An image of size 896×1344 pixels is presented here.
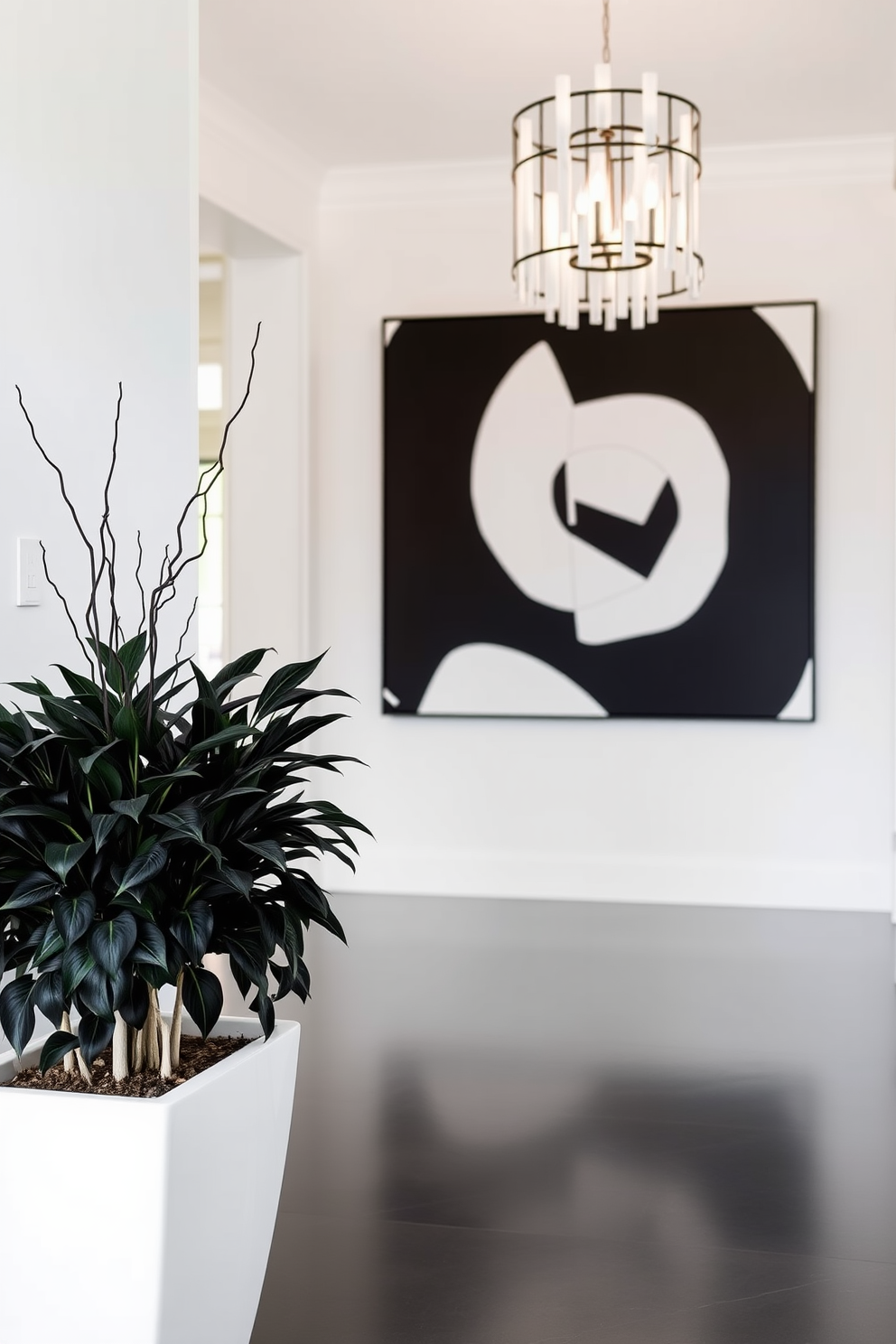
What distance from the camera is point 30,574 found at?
2387 millimetres

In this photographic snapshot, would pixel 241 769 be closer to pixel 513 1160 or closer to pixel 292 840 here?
pixel 292 840

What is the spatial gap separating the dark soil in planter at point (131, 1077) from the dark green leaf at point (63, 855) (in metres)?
0.29

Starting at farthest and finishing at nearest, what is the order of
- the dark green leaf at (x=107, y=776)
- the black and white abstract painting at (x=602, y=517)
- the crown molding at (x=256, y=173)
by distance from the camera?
the black and white abstract painting at (x=602, y=517)
the crown molding at (x=256, y=173)
the dark green leaf at (x=107, y=776)

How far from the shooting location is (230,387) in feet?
18.6

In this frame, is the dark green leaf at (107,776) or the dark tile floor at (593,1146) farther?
the dark tile floor at (593,1146)

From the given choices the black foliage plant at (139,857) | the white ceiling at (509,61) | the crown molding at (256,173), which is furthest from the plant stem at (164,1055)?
the crown molding at (256,173)

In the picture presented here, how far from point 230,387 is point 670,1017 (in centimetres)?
324

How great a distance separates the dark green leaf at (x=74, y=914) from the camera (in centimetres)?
155

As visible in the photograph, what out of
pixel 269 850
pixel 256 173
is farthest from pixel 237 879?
pixel 256 173

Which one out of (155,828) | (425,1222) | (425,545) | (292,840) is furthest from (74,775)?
(425,545)

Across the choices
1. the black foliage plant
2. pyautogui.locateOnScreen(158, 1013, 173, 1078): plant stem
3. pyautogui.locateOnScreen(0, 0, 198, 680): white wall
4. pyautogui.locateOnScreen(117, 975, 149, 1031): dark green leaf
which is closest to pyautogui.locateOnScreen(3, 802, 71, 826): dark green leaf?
the black foliage plant

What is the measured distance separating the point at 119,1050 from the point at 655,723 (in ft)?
13.4

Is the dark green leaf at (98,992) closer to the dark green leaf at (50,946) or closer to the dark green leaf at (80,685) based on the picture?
the dark green leaf at (50,946)

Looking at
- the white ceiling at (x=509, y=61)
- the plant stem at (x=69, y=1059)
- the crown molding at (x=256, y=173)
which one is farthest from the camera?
the crown molding at (x=256, y=173)
